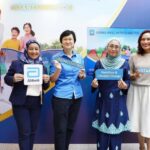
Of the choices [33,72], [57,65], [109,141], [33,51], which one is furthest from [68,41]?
[109,141]

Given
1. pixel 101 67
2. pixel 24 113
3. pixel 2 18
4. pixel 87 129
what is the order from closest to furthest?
pixel 24 113, pixel 101 67, pixel 2 18, pixel 87 129

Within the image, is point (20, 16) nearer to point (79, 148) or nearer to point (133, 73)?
point (133, 73)

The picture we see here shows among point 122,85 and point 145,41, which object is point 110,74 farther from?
point 145,41

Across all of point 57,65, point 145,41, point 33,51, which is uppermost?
Result: point 145,41

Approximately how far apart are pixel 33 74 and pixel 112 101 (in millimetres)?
885

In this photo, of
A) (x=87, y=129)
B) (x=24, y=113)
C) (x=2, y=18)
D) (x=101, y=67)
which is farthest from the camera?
(x=87, y=129)

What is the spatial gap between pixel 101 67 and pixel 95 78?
0.14m

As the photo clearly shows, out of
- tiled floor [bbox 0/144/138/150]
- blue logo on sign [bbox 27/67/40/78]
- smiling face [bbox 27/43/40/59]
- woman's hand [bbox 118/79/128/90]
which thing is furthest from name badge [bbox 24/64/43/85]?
tiled floor [bbox 0/144/138/150]

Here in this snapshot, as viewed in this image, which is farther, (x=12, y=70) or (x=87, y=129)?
(x=87, y=129)

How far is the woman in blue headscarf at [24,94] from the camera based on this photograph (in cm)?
259

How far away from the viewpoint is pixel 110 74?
8.88 feet

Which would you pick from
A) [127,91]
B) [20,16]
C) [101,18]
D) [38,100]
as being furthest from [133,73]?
[20,16]

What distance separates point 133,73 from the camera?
2.93m

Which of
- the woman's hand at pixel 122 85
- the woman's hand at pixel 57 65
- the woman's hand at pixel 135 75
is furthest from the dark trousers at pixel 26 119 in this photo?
the woman's hand at pixel 135 75
